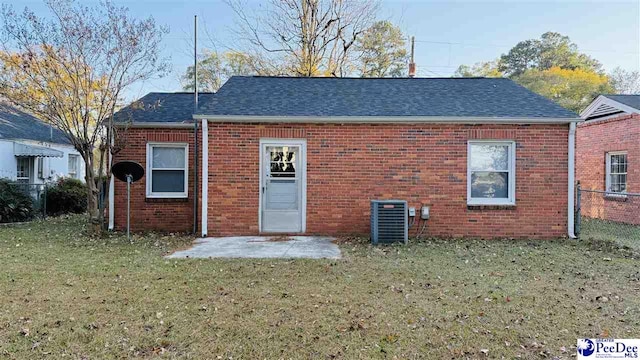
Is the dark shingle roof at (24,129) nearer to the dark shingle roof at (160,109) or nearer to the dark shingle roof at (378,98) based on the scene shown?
the dark shingle roof at (160,109)

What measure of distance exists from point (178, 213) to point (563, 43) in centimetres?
4282

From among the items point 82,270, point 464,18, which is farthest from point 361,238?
point 464,18

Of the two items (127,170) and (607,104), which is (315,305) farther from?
(607,104)

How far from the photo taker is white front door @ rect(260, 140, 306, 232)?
29.9ft

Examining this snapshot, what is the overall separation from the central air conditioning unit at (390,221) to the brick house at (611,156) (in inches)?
294

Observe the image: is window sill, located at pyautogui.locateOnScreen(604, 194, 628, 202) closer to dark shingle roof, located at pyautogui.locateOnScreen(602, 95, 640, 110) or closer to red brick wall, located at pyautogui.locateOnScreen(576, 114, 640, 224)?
red brick wall, located at pyautogui.locateOnScreen(576, 114, 640, 224)

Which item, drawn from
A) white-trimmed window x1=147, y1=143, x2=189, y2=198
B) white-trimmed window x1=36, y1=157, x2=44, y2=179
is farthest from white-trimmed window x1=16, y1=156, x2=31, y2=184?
white-trimmed window x1=147, y1=143, x2=189, y2=198

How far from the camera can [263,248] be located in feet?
24.8

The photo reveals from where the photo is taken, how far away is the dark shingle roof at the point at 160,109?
971 cm

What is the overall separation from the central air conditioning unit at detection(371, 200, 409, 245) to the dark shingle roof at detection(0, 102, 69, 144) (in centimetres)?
1312

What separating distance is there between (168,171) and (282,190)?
130 inches

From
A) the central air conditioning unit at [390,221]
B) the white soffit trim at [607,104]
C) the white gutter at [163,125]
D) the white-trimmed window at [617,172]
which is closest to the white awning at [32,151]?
the white gutter at [163,125]

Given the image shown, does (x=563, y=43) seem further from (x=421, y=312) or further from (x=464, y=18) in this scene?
(x=421, y=312)

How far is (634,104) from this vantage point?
1170cm
